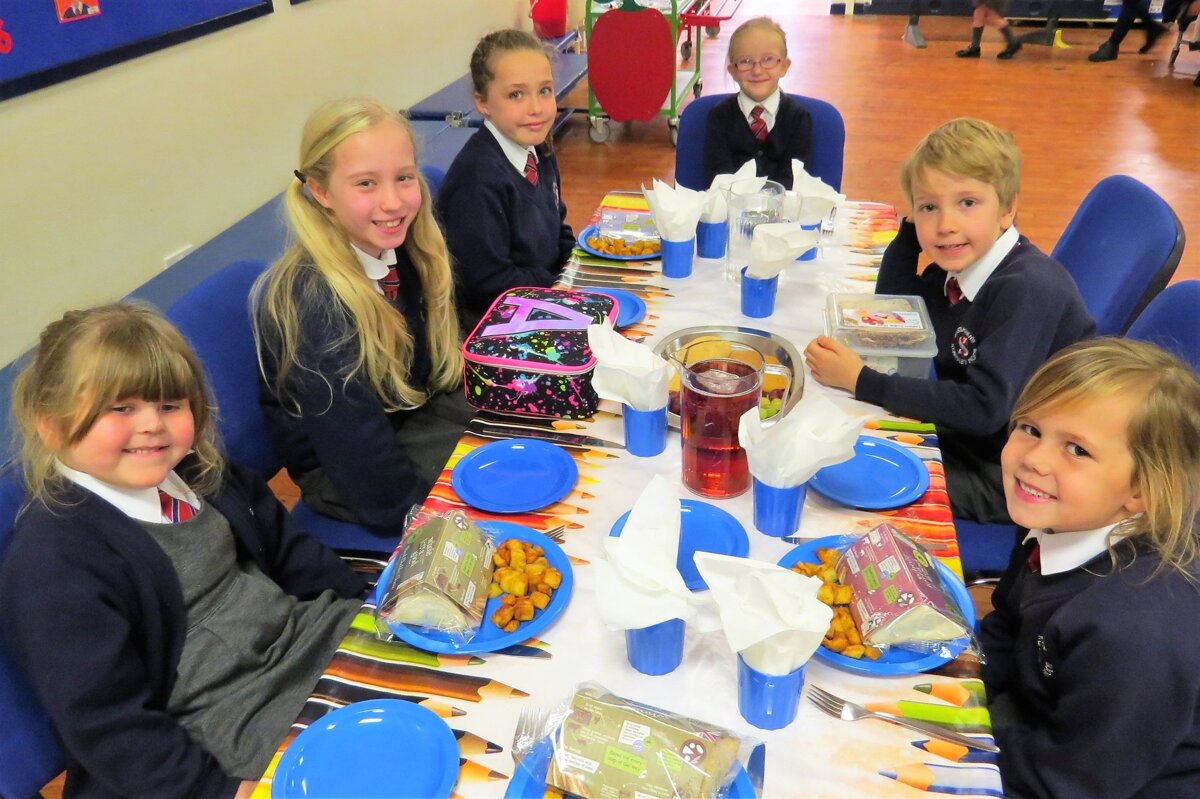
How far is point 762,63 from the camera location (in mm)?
2527

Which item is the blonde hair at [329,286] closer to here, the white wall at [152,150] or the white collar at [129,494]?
the white collar at [129,494]

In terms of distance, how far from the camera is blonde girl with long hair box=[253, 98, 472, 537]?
1485mm

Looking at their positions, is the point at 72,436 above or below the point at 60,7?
below

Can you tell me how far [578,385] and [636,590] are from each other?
529 millimetres

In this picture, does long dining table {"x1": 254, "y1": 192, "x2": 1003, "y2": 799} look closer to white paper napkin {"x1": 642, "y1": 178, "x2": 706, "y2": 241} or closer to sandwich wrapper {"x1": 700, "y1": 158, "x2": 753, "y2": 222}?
white paper napkin {"x1": 642, "y1": 178, "x2": 706, "y2": 241}

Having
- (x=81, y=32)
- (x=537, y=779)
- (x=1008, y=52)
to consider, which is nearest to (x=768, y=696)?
(x=537, y=779)

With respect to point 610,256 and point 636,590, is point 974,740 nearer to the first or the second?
point 636,590

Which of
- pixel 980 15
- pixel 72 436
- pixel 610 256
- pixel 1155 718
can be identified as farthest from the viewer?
pixel 980 15

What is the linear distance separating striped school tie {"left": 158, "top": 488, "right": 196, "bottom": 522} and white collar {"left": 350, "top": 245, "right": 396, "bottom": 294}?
1.96ft

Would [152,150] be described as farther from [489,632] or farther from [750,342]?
[489,632]

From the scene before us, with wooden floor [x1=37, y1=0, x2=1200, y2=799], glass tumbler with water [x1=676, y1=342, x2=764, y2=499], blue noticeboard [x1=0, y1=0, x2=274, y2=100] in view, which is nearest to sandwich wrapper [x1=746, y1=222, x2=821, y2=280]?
glass tumbler with water [x1=676, y1=342, x2=764, y2=499]

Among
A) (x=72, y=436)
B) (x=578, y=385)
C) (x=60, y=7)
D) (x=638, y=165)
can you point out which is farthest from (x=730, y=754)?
(x=638, y=165)

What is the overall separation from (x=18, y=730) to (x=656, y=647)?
30.0 inches

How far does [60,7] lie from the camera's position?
207cm
